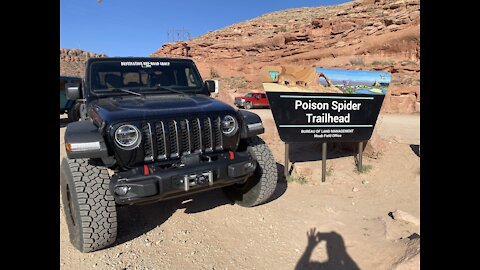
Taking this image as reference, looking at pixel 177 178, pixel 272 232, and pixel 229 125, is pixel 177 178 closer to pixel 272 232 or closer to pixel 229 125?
pixel 229 125

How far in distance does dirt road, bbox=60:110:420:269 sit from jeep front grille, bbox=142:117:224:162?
0.98 m

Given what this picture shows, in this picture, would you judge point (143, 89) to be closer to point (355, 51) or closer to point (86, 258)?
point (86, 258)

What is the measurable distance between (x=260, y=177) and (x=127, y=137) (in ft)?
5.74

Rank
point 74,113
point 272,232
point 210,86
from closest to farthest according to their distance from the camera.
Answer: point 272,232 < point 210,86 < point 74,113

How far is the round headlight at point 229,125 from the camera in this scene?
3.41 meters

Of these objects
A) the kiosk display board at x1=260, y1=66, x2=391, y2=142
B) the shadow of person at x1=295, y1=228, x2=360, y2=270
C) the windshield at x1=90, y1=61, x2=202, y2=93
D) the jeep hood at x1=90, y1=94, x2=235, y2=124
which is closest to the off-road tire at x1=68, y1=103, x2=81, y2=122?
the windshield at x1=90, y1=61, x2=202, y2=93

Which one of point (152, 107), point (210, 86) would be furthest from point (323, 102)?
point (152, 107)

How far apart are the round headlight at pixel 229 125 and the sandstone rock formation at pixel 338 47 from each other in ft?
61.8

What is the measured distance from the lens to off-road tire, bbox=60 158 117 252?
117 inches

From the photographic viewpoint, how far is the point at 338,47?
32.4 meters

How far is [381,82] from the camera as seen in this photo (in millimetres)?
5926

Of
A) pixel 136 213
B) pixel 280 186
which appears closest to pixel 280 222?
pixel 280 186

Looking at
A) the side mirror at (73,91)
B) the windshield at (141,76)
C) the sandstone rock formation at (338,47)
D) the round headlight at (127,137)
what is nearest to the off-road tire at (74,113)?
the side mirror at (73,91)

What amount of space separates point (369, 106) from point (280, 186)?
2125 mm
